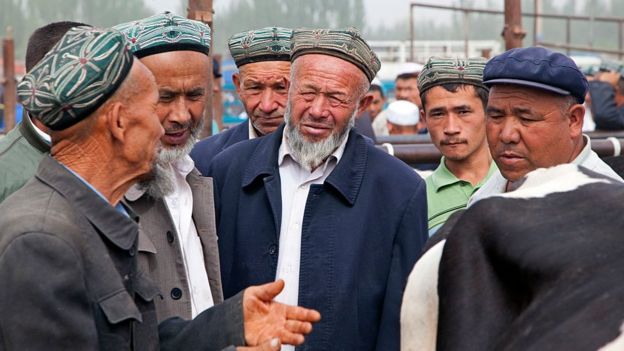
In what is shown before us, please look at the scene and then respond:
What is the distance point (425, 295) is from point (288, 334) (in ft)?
1.91

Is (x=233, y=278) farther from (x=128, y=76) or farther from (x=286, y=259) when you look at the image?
(x=128, y=76)

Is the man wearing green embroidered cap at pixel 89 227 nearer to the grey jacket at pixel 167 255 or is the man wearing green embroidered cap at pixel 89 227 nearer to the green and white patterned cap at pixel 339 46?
the grey jacket at pixel 167 255

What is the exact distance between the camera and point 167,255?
10.3 ft

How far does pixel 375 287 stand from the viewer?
3312mm

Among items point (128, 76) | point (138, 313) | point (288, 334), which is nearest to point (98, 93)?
point (128, 76)

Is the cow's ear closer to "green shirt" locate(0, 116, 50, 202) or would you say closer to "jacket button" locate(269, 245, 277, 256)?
"jacket button" locate(269, 245, 277, 256)

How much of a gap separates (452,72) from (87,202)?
101 inches

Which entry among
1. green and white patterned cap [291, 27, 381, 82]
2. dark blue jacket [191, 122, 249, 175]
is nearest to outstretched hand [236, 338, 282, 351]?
green and white patterned cap [291, 27, 381, 82]

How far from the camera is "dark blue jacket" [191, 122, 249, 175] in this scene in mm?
4258

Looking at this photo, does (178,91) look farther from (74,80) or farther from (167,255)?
(74,80)

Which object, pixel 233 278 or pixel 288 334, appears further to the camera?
pixel 233 278

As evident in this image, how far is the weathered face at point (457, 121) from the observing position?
4.45 metres

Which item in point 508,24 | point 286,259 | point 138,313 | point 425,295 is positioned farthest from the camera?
point 508,24

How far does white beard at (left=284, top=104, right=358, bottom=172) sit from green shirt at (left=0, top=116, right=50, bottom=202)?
0.82 m
